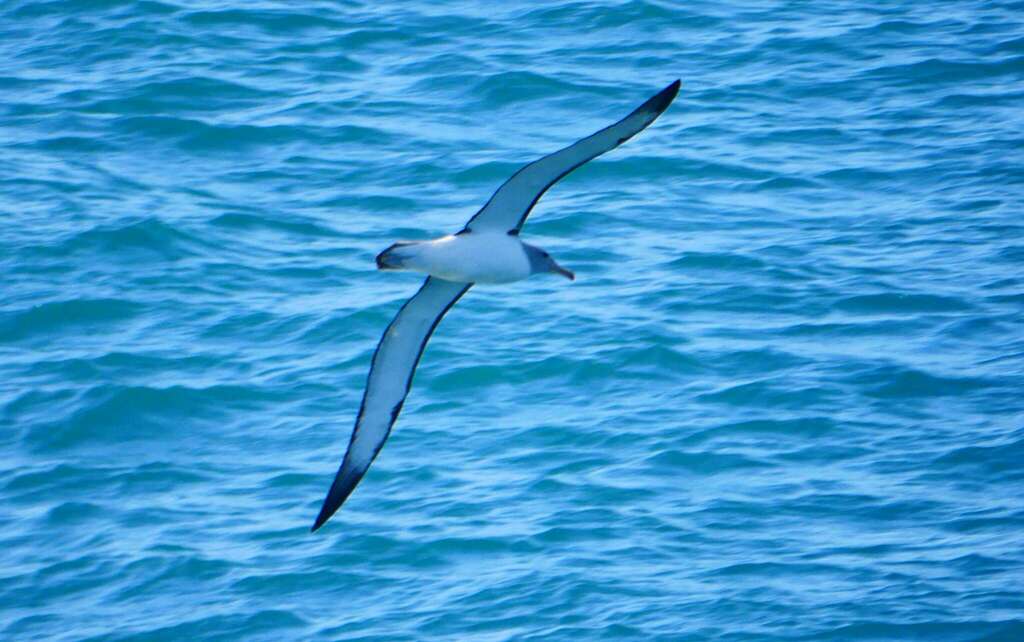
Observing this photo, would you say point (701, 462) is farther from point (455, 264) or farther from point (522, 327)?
point (455, 264)

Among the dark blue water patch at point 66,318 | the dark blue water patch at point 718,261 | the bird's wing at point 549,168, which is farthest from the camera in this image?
the dark blue water patch at point 718,261

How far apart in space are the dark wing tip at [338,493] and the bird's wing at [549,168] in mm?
2062

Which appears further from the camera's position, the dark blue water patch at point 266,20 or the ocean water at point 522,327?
the dark blue water patch at point 266,20

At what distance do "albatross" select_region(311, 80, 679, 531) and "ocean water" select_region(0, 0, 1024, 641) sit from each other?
38.9 inches

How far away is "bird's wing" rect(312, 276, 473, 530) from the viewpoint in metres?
11.7

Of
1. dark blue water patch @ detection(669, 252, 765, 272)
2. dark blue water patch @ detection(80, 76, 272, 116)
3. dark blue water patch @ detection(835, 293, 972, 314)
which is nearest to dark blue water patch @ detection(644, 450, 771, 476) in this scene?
dark blue water patch @ detection(835, 293, 972, 314)

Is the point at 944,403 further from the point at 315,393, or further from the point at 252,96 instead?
the point at 252,96

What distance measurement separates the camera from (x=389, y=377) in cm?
1201

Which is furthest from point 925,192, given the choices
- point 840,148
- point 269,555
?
point 269,555

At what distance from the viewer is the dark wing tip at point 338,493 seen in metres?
11.7

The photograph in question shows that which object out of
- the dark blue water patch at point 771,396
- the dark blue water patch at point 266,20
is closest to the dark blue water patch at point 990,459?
the dark blue water patch at point 771,396

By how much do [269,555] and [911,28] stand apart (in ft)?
39.7

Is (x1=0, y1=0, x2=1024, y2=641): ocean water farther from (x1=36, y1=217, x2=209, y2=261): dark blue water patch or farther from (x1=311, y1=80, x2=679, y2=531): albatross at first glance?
(x1=311, y1=80, x2=679, y2=531): albatross

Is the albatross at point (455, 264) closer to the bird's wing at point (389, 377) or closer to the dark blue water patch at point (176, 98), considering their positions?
the bird's wing at point (389, 377)
